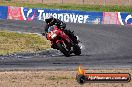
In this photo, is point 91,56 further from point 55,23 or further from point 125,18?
point 125,18

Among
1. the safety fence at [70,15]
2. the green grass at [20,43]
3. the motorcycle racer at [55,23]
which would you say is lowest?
the safety fence at [70,15]

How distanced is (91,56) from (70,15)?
19897mm

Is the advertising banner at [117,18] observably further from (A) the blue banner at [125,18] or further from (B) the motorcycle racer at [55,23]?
(B) the motorcycle racer at [55,23]

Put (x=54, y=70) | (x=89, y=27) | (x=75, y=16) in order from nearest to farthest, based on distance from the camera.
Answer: (x=54, y=70)
(x=89, y=27)
(x=75, y=16)

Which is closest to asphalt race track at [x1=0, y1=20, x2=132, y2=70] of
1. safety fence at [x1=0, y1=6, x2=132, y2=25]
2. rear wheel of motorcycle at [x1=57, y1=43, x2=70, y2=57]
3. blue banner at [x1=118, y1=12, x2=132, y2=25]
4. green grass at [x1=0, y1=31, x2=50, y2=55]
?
rear wheel of motorcycle at [x1=57, y1=43, x2=70, y2=57]

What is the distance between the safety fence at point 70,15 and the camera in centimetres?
3897

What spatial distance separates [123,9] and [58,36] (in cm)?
2892

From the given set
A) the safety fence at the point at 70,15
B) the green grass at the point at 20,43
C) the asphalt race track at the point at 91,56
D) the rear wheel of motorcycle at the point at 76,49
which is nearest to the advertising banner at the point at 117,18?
the safety fence at the point at 70,15

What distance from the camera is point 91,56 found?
69.7 feet

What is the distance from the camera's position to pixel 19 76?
596 inches

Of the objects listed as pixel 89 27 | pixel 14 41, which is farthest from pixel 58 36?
pixel 89 27

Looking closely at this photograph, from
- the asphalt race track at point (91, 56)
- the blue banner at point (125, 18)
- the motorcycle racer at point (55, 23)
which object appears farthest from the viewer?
the blue banner at point (125, 18)

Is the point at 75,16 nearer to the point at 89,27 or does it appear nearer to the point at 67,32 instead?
the point at 89,27

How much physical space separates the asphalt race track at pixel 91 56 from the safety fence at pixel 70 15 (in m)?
3.92
